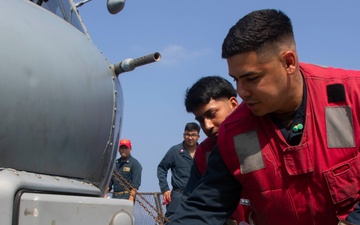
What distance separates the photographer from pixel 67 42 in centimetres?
218

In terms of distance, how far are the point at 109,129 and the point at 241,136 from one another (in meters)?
0.61

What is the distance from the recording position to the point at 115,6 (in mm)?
3449

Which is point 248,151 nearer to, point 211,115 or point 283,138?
point 283,138

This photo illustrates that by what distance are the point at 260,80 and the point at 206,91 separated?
1313 mm

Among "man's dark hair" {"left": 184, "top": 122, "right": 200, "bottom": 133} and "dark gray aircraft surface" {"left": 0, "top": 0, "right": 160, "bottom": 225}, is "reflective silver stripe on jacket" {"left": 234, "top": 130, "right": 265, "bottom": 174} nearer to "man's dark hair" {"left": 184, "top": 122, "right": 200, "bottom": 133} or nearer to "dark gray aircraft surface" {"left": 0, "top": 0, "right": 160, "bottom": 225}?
"dark gray aircraft surface" {"left": 0, "top": 0, "right": 160, "bottom": 225}

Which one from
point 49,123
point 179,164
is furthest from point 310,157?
point 179,164

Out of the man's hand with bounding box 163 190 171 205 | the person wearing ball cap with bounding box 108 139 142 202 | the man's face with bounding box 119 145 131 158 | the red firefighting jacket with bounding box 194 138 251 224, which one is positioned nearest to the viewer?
the red firefighting jacket with bounding box 194 138 251 224

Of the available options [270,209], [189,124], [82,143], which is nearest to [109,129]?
[82,143]

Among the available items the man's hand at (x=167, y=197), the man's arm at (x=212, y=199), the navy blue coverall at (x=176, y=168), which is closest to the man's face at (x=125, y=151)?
the navy blue coverall at (x=176, y=168)

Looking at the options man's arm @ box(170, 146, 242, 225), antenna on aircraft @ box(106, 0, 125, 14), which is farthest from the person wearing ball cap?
man's arm @ box(170, 146, 242, 225)

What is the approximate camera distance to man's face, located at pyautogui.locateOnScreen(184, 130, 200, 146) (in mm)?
7887

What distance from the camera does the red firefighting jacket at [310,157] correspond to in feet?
7.36

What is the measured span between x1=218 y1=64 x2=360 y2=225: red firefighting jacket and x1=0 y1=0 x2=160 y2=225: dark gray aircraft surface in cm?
64

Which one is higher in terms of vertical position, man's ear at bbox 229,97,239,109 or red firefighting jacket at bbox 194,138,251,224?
man's ear at bbox 229,97,239,109
